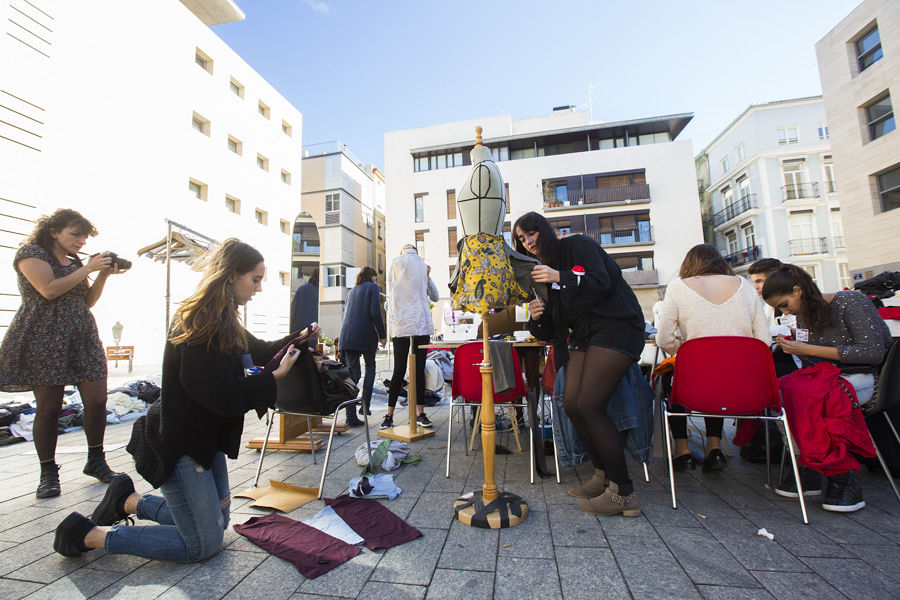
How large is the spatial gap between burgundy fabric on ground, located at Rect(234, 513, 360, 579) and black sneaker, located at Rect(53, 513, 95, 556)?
611 millimetres

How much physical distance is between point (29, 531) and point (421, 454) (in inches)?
94.3

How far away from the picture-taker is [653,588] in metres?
1.55

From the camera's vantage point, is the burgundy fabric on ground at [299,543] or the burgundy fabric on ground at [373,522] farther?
the burgundy fabric on ground at [373,522]

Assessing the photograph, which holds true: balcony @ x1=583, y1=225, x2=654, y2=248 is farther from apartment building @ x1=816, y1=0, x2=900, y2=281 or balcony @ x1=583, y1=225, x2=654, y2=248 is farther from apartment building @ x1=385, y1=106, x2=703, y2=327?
apartment building @ x1=816, y1=0, x2=900, y2=281

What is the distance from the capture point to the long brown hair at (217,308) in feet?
6.01

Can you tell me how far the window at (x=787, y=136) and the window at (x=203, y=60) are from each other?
31.3 m

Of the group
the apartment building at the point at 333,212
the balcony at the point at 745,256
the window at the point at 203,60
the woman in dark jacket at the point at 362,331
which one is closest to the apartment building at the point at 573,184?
the apartment building at the point at 333,212

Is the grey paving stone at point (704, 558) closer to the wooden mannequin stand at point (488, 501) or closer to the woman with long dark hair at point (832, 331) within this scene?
the wooden mannequin stand at point (488, 501)

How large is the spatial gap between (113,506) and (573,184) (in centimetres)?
2757

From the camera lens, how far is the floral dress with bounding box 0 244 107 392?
8.82ft

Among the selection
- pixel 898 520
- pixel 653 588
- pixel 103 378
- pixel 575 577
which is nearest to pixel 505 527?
pixel 575 577

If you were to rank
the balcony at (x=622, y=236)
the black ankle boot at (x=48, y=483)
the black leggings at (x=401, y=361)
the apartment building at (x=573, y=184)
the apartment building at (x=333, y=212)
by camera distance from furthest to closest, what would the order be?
the apartment building at (x=333, y=212) → the balcony at (x=622, y=236) → the apartment building at (x=573, y=184) → the black leggings at (x=401, y=361) → the black ankle boot at (x=48, y=483)

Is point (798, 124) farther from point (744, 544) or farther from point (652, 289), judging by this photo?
point (744, 544)

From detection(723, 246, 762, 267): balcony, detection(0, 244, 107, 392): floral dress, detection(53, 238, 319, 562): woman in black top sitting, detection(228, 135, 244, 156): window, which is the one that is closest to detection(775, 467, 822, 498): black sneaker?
detection(53, 238, 319, 562): woman in black top sitting
